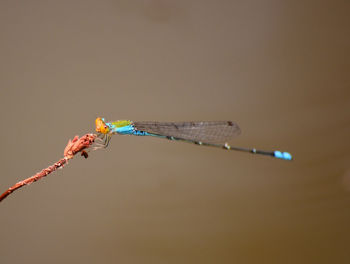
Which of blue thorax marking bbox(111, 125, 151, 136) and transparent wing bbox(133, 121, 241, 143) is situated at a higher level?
transparent wing bbox(133, 121, 241, 143)

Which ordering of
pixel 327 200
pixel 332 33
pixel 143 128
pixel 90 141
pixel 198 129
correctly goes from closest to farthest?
pixel 90 141
pixel 143 128
pixel 198 129
pixel 332 33
pixel 327 200

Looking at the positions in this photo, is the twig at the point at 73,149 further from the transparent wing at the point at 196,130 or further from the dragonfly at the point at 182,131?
the transparent wing at the point at 196,130

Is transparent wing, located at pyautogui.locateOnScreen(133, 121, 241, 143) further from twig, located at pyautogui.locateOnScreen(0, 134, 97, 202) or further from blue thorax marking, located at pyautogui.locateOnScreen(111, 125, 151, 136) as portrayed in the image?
twig, located at pyautogui.locateOnScreen(0, 134, 97, 202)

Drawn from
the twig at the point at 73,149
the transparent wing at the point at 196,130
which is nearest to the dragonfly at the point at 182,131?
the transparent wing at the point at 196,130

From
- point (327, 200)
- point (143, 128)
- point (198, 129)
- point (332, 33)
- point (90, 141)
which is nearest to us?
point (90, 141)

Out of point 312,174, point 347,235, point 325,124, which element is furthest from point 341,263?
point 325,124

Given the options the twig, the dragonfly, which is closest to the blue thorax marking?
the dragonfly

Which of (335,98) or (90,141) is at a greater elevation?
(335,98)

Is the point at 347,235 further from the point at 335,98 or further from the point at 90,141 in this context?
the point at 90,141
